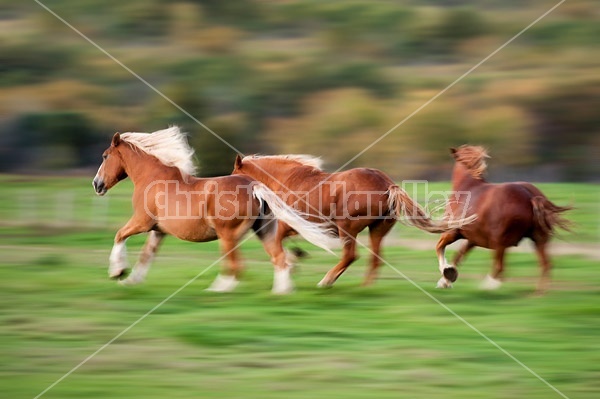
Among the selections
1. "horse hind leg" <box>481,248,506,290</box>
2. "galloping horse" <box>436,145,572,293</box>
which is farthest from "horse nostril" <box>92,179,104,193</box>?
"horse hind leg" <box>481,248,506,290</box>

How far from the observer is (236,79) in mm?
47406

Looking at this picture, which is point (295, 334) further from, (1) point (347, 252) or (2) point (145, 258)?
(2) point (145, 258)

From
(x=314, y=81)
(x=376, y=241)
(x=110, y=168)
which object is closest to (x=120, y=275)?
(x=110, y=168)

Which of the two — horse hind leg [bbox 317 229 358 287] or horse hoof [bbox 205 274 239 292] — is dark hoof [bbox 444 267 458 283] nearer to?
horse hind leg [bbox 317 229 358 287]

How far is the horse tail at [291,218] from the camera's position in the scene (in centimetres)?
1061

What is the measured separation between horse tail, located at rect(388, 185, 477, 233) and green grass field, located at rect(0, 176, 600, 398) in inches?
29.6

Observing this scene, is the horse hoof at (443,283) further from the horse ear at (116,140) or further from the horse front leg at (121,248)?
the horse ear at (116,140)

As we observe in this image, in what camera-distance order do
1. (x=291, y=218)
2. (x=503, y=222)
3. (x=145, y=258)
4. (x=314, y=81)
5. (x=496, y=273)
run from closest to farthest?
(x=291, y=218)
(x=503, y=222)
(x=496, y=273)
(x=145, y=258)
(x=314, y=81)

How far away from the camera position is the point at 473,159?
37.6 feet

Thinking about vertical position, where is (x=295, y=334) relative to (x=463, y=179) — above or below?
below

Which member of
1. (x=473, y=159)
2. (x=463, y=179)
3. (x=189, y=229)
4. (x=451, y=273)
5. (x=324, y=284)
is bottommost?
(x=324, y=284)

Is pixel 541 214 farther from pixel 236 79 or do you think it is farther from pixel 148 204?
pixel 236 79

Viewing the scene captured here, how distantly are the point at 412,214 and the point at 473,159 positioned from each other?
3.86 feet

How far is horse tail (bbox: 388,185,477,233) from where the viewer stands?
10.8 metres
